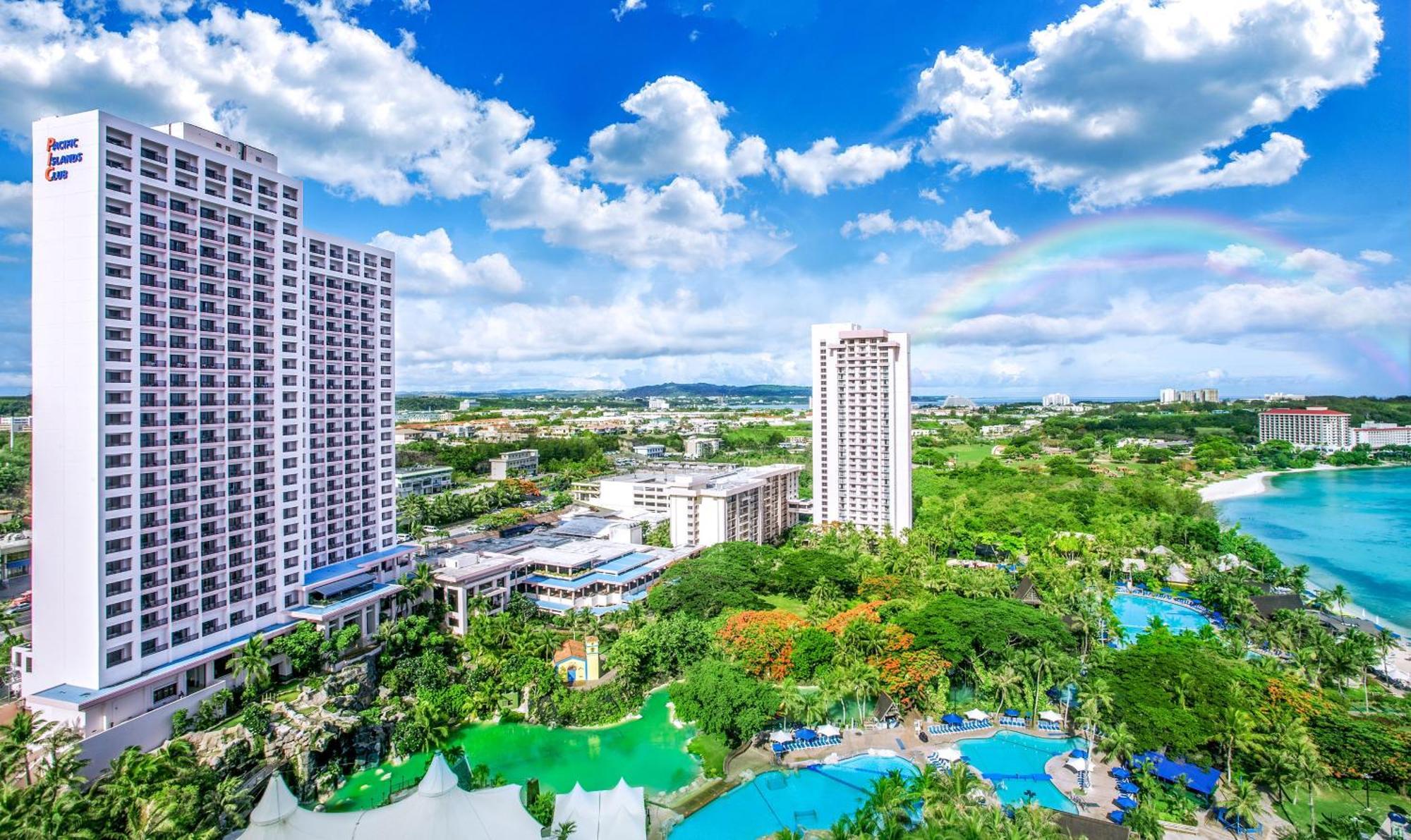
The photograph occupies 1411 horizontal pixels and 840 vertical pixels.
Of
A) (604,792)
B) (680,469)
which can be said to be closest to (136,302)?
(604,792)

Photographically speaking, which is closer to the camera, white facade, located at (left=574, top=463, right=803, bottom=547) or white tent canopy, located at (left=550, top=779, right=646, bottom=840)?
white tent canopy, located at (left=550, top=779, right=646, bottom=840)

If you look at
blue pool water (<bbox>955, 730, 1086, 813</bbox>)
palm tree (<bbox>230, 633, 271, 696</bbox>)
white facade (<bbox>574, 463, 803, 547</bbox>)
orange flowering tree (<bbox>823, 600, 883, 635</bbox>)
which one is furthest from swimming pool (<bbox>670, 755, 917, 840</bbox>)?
white facade (<bbox>574, 463, 803, 547</bbox>)

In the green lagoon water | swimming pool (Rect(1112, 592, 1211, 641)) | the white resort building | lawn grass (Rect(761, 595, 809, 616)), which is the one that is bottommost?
the green lagoon water

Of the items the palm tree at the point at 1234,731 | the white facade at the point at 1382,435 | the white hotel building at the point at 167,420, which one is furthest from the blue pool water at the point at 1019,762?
the white facade at the point at 1382,435

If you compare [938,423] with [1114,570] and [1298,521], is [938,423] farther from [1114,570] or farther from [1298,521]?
[1114,570]

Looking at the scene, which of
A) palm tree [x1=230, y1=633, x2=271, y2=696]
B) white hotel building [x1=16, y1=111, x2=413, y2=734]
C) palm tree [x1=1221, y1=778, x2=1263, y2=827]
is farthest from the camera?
palm tree [x1=230, y1=633, x2=271, y2=696]

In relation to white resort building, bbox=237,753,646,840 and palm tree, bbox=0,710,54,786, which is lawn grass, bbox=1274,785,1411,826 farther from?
palm tree, bbox=0,710,54,786

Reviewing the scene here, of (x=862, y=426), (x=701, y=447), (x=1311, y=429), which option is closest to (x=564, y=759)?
(x=862, y=426)
